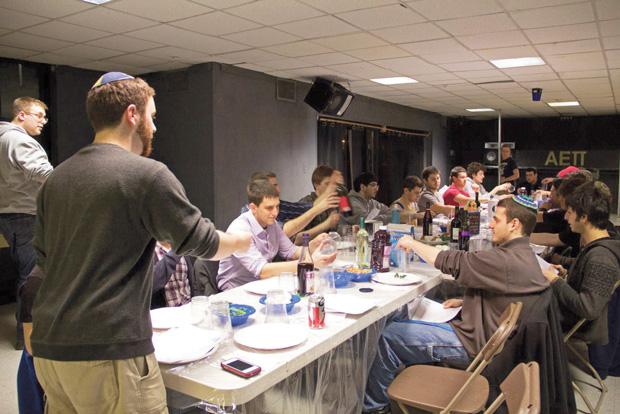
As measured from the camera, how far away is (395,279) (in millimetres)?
2602

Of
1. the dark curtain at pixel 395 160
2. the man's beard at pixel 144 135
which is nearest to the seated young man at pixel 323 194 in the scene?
the man's beard at pixel 144 135

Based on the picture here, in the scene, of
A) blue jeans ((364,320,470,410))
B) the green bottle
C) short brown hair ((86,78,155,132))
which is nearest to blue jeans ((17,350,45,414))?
short brown hair ((86,78,155,132))

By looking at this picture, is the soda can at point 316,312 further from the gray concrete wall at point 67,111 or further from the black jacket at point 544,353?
the gray concrete wall at point 67,111

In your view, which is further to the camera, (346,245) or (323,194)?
(323,194)

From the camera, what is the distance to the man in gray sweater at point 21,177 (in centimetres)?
368

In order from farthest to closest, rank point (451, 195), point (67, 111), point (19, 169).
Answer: point (451, 195) < point (67, 111) < point (19, 169)

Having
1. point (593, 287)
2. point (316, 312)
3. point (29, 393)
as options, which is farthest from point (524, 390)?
point (29, 393)

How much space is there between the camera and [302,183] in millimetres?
6848

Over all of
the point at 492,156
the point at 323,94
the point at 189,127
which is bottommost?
the point at 492,156

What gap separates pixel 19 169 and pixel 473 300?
333 centimetres

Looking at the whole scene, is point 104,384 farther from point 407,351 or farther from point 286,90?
point 286,90

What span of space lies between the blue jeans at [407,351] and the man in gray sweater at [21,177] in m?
2.72

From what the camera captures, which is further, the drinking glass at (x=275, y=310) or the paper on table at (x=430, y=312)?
the paper on table at (x=430, y=312)

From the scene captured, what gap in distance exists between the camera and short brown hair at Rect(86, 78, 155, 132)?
1.35m
